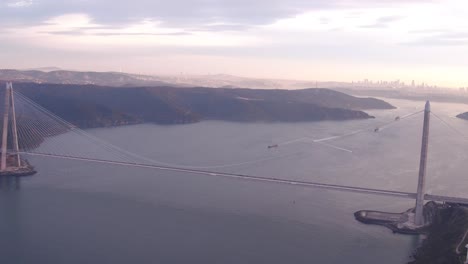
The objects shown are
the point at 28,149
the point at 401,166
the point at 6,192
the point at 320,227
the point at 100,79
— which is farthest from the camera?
the point at 100,79

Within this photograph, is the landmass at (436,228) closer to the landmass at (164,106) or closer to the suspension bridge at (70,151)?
the suspension bridge at (70,151)

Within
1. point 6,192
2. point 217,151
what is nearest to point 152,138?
point 217,151

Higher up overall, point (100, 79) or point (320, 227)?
point (100, 79)

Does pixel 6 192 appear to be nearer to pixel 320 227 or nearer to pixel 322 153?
pixel 320 227

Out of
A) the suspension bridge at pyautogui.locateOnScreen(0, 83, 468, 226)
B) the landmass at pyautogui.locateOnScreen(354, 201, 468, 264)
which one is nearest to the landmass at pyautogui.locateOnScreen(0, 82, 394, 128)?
the suspension bridge at pyautogui.locateOnScreen(0, 83, 468, 226)

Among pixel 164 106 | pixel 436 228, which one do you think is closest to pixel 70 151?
pixel 436 228

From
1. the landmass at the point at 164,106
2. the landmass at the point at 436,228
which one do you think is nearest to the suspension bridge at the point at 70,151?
the landmass at the point at 436,228

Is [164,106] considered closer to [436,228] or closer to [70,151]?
[70,151]

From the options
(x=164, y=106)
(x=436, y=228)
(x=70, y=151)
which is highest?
(x=164, y=106)
